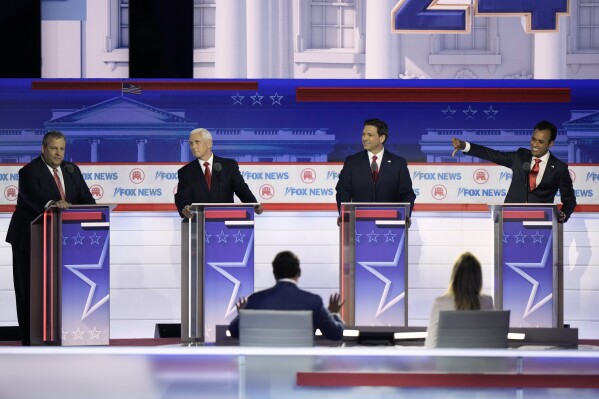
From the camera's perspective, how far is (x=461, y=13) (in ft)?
31.1

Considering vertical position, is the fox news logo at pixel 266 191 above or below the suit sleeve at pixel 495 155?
below

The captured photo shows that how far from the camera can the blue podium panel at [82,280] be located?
665 cm

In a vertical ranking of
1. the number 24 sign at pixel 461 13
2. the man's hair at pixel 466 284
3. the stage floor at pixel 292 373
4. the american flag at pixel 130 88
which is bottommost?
the stage floor at pixel 292 373

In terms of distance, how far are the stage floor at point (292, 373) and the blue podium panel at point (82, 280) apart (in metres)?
2.15

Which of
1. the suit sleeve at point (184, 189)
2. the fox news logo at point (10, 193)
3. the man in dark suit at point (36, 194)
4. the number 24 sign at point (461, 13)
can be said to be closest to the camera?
the man in dark suit at point (36, 194)

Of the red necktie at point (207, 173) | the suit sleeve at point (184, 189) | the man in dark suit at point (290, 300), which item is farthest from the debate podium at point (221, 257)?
the man in dark suit at point (290, 300)

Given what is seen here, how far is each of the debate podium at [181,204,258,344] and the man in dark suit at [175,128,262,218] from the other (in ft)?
1.88

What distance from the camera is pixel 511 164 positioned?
25.8 feet

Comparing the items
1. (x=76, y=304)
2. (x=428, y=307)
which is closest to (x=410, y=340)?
(x=76, y=304)

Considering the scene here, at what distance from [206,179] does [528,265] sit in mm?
2175

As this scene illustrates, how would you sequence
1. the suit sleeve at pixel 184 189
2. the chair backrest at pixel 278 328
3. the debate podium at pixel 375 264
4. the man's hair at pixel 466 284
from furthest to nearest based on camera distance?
the suit sleeve at pixel 184 189
the debate podium at pixel 375 264
the man's hair at pixel 466 284
the chair backrest at pixel 278 328

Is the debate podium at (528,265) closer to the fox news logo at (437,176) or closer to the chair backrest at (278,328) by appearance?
the chair backrest at (278,328)

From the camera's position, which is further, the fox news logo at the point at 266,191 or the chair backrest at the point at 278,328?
the fox news logo at the point at 266,191

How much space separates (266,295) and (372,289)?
1.63 m
